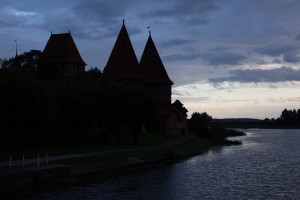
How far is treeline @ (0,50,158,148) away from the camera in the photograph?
116 feet

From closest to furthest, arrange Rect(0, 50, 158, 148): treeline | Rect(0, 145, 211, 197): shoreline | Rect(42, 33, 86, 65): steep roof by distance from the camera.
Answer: Rect(0, 145, 211, 197): shoreline < Rect(0, 50, 158, 148): treeline < Rect(42, 33, 86, 65): steep roof

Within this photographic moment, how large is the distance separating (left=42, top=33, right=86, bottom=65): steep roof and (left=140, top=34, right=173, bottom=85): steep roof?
1351 cm

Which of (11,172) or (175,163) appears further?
(175,163)

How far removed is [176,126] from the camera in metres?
86.3

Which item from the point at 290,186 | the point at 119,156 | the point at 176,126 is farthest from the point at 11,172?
the point at 176,126

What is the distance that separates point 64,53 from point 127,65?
1442cm

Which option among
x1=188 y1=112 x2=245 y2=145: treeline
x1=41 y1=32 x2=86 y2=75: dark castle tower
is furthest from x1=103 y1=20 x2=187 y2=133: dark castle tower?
x1=41 y1=32 x2=86 y2=75: dark castle tower

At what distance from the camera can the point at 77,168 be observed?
28.4 m

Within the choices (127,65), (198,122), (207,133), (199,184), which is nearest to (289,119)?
(198,122)

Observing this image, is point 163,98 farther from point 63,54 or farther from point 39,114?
point 39,114

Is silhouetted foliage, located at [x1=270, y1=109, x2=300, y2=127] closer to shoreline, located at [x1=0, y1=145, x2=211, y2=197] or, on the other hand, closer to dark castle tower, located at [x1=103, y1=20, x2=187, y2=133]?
dark castle tower, located at [x1=103, y1=20, x2=187, y2=133]

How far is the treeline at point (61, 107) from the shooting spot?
35375 millimetres

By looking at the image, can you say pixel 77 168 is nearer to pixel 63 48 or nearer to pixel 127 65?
pixel 127 65

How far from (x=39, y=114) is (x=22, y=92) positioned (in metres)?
3.43
